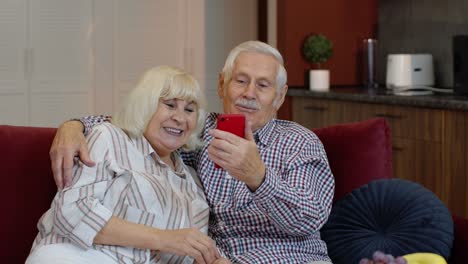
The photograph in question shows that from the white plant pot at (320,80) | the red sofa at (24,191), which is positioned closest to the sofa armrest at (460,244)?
the red sofa at (24,191)

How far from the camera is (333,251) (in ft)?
8.30

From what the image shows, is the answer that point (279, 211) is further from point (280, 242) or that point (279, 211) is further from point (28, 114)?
point (28, 114)

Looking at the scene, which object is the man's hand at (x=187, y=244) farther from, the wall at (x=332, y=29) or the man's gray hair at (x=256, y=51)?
the wall at (x=332, y=29)

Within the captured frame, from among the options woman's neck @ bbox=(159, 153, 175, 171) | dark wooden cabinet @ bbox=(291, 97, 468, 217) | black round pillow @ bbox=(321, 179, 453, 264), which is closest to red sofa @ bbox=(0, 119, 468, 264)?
black round pillow @ bbox=(321, 179, 453, 264)

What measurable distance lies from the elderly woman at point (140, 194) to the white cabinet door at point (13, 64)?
3161mm

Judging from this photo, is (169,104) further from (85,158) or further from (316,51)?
(316,51)

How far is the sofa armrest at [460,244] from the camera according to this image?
244cm

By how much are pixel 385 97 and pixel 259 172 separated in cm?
249

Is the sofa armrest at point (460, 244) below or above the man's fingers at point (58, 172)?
below

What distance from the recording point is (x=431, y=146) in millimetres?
4188

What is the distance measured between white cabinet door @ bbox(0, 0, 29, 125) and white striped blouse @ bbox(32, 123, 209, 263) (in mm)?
3250

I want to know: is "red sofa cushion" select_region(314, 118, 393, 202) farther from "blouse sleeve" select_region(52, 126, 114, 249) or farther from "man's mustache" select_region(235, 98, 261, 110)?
"blouse sleeve" select_region(52, 126, 114, 249)

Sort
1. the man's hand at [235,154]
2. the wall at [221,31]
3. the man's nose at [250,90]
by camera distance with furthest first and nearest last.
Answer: the wall at [221,31], the man's nose at [250,90], the man's hand at [235,154]

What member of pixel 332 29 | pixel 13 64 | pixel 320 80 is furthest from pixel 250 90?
pixel 13 64
